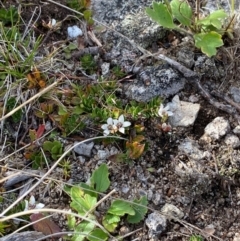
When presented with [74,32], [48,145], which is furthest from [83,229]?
[74,32]

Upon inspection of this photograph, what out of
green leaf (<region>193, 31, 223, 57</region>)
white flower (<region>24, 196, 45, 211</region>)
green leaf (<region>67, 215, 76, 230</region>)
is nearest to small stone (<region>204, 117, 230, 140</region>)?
green leaf (<region>193, 31, 223, 57</region>)

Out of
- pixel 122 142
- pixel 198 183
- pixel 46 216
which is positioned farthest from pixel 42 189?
pixel 198 183

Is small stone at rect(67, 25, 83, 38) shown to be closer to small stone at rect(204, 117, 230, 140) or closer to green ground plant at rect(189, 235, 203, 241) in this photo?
small stone at rect(204, 117, 230, 140)

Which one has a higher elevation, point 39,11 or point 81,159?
point 39,11

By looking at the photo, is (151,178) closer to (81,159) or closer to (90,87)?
(81,159)

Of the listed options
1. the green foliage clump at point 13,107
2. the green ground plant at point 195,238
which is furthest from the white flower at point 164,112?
the green foliage clump at point 13,107

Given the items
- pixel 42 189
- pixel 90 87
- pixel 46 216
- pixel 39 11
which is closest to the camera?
pixel 46 216

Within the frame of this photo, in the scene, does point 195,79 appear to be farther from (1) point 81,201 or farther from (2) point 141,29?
(1) point 81,201
